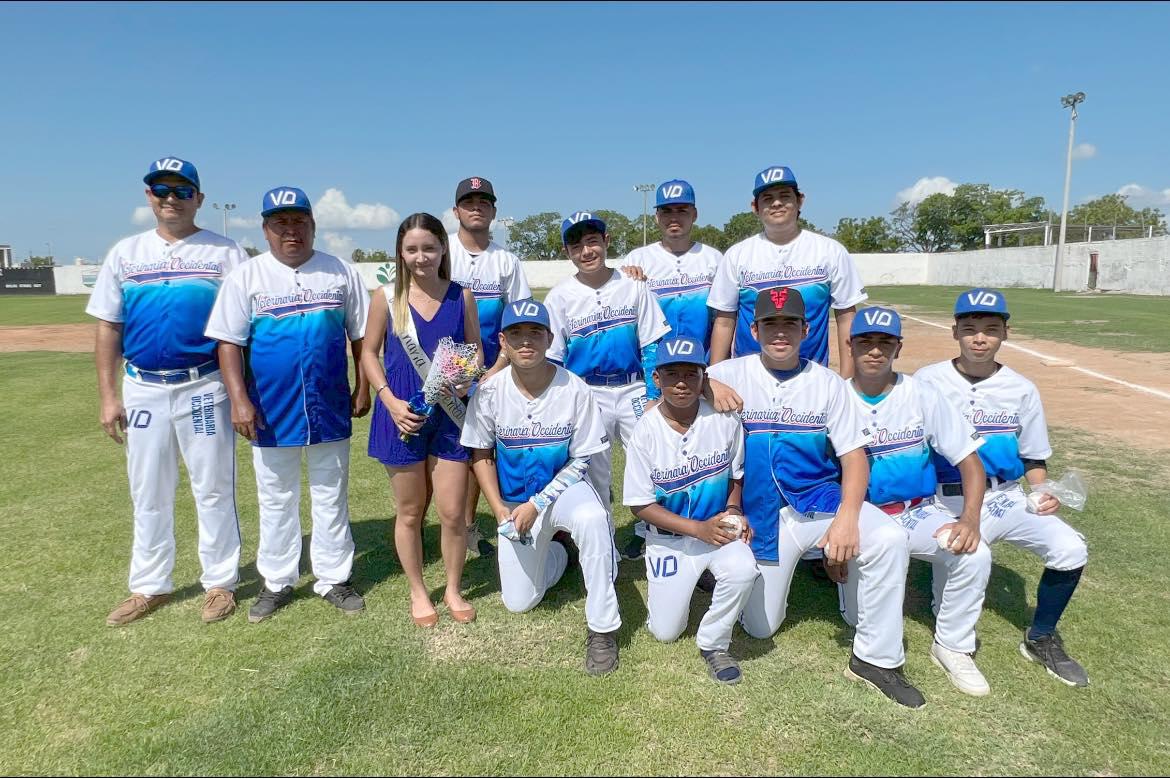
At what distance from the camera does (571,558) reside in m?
4.83

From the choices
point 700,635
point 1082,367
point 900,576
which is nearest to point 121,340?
point 700,635

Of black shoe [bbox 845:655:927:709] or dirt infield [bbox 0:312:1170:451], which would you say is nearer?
black shoe [bbox 845:655:927:709]

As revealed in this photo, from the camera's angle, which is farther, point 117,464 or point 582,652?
point 117,464

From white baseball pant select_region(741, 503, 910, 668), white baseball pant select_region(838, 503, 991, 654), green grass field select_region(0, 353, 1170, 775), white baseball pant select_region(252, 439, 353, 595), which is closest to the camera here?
green grass field select_region(0, 353, 1170, 775)

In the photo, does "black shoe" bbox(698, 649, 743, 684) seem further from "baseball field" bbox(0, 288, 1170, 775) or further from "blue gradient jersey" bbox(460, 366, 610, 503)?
"blue gradient jersey" bbox(460, 366, 610, 503)

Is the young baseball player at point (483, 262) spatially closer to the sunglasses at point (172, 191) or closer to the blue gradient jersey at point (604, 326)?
the blue gradient jersey at point (604, 326)

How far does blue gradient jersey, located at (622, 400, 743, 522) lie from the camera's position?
3535 millimetres

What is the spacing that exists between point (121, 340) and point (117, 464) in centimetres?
394

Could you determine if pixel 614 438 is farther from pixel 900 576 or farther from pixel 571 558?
pixel 900 576

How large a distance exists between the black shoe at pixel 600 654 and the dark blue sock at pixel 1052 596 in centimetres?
206

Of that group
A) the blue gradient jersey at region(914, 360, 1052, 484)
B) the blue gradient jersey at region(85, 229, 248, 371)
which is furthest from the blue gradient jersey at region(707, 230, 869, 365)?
the blue gradient jersey at region(85, 229, 248, 371)

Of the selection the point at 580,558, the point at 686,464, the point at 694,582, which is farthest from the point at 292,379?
the point at 694,582

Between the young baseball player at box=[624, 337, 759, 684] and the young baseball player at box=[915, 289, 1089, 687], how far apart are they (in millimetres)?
1134

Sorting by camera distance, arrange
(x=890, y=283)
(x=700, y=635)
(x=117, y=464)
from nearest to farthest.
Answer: (x=700, y=635) → (x=117, y=464) → (x=890, y=283)
